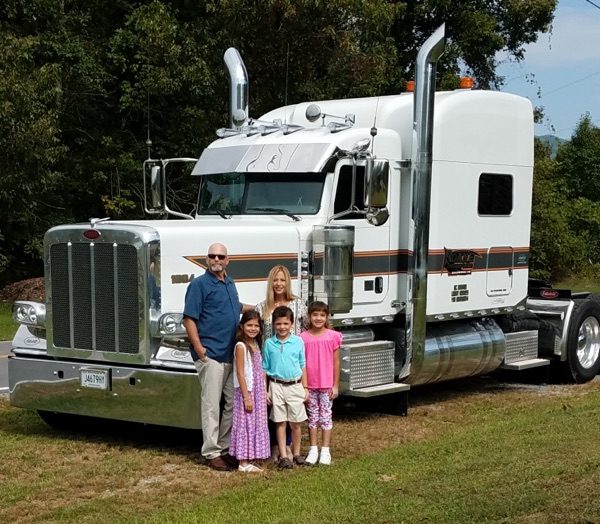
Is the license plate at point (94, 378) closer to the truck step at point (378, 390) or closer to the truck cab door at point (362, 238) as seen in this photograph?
the truck step at point (378, 390)

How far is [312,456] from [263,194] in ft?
10.2

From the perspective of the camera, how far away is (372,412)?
10953 millimetres

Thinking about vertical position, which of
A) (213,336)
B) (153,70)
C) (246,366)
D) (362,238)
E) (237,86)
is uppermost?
(153,70)

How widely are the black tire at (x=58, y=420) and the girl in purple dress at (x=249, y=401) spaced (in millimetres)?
2446

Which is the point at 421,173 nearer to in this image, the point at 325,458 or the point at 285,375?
the point at 285,375

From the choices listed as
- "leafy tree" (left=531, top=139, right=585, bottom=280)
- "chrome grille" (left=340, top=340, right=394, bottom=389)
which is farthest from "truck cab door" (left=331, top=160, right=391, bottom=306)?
"leafy tree" (left=531, top=139, right=585, bottom=280)

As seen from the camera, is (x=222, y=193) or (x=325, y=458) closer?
(x=325, y=458)

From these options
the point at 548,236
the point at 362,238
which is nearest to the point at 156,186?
the point at 362,238

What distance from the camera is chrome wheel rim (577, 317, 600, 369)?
13.5m

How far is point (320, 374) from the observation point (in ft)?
27.8

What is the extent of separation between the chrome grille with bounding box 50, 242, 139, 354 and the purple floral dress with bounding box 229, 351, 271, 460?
1090mm

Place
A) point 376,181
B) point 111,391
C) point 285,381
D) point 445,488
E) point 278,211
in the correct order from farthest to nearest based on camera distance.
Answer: point 278,211, point 376,181, point 111,391, point 285,381, point 445,488

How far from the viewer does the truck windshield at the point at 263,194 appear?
33.1 ft

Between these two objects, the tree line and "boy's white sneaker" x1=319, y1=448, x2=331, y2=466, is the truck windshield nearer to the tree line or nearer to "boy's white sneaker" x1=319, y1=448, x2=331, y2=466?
"boy's white sneaker" x1=319, y1=448, x2=331, y2=466
